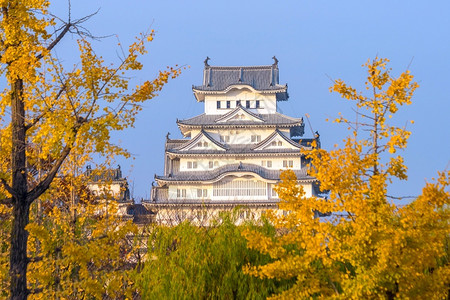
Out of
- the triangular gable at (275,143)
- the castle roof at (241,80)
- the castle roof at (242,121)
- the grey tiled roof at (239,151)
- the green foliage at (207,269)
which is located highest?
the castle roof at (241,80)

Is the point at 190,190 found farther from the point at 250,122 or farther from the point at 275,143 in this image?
the point at 275,143

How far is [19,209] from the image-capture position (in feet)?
25.6

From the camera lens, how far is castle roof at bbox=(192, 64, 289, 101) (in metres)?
47.5

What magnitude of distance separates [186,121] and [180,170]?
13.7 feet

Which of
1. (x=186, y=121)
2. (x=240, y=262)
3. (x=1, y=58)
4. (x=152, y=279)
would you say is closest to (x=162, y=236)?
(x=152, y=279)

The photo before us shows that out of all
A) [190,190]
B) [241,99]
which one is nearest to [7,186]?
[190,190]

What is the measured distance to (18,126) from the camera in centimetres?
821

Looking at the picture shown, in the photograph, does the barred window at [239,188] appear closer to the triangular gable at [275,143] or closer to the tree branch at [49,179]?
the triangular gable at [275,143]

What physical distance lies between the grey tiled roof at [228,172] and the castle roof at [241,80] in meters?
7.16

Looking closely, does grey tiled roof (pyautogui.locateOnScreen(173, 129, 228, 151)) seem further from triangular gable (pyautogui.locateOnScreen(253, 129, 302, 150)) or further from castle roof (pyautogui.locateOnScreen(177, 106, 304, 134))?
triangular gable (pyautogui.locateOnScreen(253, 129, 302, 150))

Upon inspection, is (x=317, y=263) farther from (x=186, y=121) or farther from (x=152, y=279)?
(x=186, y=121)

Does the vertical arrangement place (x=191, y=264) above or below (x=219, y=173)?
below

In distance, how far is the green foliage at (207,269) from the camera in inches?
422

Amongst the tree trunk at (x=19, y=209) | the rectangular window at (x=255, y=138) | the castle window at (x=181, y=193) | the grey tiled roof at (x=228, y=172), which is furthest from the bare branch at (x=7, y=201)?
the rectangular window at (x=255, y=138)
